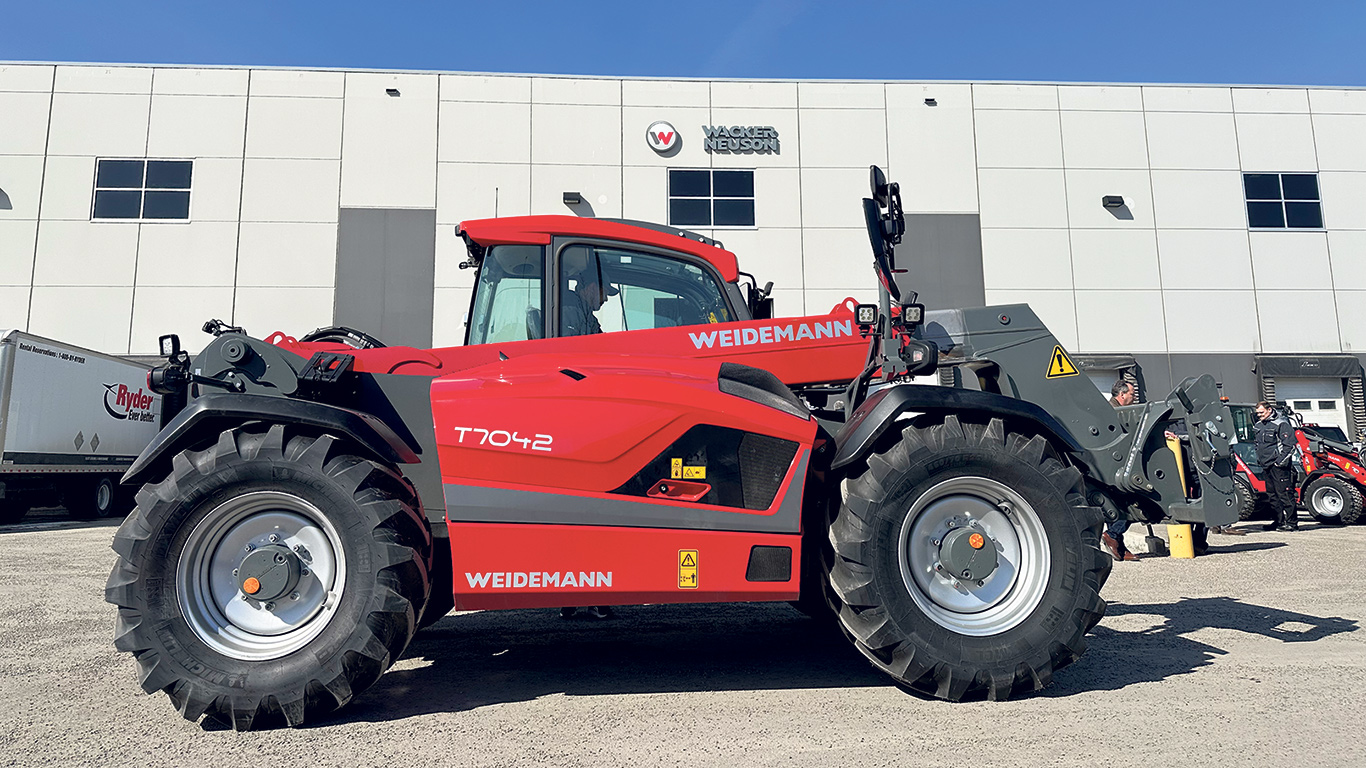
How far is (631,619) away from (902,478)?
10.3ft

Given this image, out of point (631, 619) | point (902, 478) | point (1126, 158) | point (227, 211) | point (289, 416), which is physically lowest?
point (631, 619)

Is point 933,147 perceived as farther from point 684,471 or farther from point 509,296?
point 684,471

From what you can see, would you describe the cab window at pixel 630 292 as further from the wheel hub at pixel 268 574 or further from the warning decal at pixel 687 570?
the wheel hub at pixel 268 574

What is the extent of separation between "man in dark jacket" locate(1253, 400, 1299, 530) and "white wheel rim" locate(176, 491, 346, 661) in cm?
1452

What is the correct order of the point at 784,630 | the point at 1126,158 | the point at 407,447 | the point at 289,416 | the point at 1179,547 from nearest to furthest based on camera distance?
the point at 289,416, the point at 407,447, the point at 784,630, the point at 1179,547, the point at 1126,158

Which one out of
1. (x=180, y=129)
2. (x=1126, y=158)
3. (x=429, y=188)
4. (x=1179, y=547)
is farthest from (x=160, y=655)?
(x=1126, y=158)

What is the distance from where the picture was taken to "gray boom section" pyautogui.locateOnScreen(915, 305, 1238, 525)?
4.70 m

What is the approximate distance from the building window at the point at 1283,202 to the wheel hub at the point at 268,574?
2563 centimetres

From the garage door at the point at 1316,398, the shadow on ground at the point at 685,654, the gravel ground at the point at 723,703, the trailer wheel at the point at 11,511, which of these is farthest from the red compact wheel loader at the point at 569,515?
the garage door at the point at 1316,398

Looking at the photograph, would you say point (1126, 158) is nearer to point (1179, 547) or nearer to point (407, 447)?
point (1179, 547)

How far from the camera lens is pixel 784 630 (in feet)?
18.9

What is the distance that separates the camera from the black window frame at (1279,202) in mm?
21719

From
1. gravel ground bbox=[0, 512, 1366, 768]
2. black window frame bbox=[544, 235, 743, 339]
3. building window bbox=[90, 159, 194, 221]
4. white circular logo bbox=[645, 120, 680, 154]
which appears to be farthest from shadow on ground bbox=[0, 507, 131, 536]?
white circular logo bbox=[645, 120, 680, 154]

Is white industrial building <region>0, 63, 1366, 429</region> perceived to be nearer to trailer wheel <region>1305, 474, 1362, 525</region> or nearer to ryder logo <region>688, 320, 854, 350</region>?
trailer wheel <region>1305, 474, 1362, 525</region>
